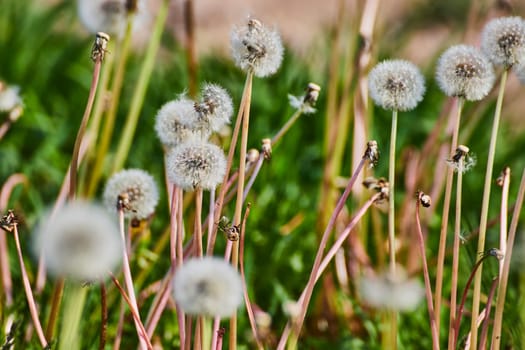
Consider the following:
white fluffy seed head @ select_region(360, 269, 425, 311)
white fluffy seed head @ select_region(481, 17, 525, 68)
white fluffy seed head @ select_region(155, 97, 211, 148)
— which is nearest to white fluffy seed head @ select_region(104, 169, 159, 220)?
white fluffy seed head @ select_region(155, 97, 211, 148)

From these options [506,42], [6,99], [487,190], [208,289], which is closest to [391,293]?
[208,289]

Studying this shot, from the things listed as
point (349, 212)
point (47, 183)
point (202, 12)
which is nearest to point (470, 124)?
point (349, 212)

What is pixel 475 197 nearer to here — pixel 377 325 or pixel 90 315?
pixel 377 325

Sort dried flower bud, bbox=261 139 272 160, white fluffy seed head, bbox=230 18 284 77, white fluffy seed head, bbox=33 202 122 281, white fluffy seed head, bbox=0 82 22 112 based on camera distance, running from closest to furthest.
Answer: white fluffy seed head, bbox=33 202 122 281, white fluffy seed head, bbox=230 18 284 77, dried flower bud, bbox=261 139 272 160, white fluffy seed head, bbox=0 82 22 112

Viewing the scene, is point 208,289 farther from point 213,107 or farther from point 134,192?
point 134,192

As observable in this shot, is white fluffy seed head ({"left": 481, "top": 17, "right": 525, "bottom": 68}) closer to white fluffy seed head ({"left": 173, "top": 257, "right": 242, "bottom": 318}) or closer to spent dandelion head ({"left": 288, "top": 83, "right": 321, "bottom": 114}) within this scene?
spent dandelion head ({"left": 288, "top": 83, "right": 321, "bottom": 114})

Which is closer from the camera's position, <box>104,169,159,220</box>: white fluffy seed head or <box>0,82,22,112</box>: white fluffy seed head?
<box>104,169,159,220</box>: white fluffy seed head
